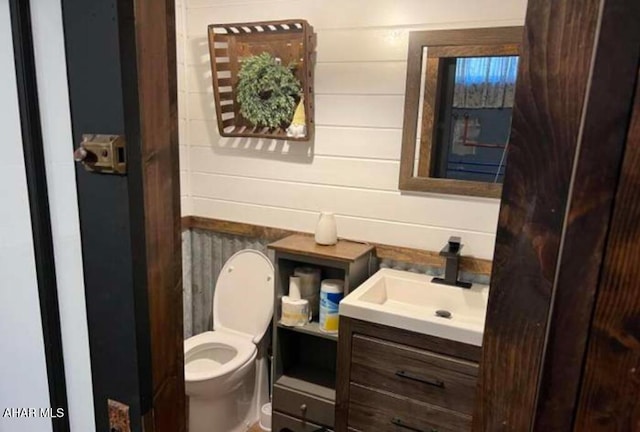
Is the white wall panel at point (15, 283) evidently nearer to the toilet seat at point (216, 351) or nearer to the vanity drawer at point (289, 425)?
the toilet seat at point (216, 351)

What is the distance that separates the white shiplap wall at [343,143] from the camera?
1.86 meters

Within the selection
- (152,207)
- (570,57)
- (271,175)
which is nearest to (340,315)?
(271,175)

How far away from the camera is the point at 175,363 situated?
82 centimetres

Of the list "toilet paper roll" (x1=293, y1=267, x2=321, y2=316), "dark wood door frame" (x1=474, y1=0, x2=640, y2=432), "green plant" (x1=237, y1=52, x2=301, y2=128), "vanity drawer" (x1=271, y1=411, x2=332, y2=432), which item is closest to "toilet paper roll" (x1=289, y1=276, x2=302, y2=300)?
"toilet paper roll" (x1=293, y1=267, x2=321, y2=316)

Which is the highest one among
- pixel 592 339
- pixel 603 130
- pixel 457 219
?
pixel 603 130

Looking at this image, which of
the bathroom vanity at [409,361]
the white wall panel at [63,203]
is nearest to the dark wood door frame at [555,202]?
the white wall panel at [63,203]

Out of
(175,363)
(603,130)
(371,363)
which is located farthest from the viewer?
(371,363)

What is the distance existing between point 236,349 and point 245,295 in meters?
0.28

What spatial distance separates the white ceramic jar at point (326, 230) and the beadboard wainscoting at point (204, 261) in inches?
14.5

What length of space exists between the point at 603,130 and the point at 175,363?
30.2 inches

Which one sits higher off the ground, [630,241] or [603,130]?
[603,130]

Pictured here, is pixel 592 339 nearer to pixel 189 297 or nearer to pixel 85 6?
pixel 85 6

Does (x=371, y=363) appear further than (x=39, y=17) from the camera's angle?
Yes

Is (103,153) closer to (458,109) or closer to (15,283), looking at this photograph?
(15,283)
